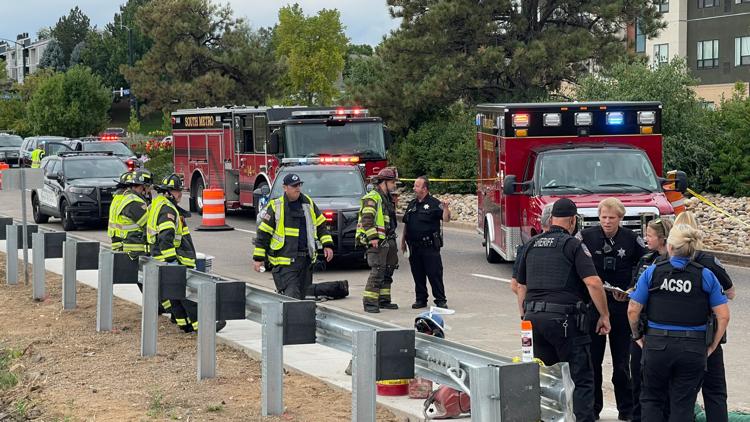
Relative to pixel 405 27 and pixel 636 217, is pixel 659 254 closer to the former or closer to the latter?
pixel 636 217

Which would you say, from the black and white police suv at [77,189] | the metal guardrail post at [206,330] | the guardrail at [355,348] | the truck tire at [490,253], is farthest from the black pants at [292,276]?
the black and white police suv at [77,189]

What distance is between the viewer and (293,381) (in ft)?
34.2

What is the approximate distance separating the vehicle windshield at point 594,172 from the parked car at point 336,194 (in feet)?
12.1

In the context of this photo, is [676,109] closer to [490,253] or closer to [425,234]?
[490,253]

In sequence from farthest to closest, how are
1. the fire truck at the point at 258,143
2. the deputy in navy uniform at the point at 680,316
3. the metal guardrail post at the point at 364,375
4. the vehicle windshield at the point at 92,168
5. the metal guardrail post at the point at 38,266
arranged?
the vehicle windshield at the point at 92,168, the fire truck at the point at 258,143, the metal guardrail post at the point at 38,266, the metal guardrail post at the point at 364,375, the deputy in navy uniform at the point at 680,316

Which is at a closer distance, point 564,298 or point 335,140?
point 564,298

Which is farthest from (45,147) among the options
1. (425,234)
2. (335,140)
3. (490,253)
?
(425,234)

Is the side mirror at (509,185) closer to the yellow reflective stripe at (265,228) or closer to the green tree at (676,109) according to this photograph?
the yellow reflective stripe at (265,228)

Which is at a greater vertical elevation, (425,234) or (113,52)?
(113,52)

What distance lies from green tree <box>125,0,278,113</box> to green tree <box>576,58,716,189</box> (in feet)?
99.7

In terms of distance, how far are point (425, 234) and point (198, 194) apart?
18.2 meters

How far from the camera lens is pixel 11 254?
59.2ft

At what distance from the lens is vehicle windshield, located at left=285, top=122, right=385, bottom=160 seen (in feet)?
82.8

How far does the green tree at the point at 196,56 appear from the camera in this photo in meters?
58.3
